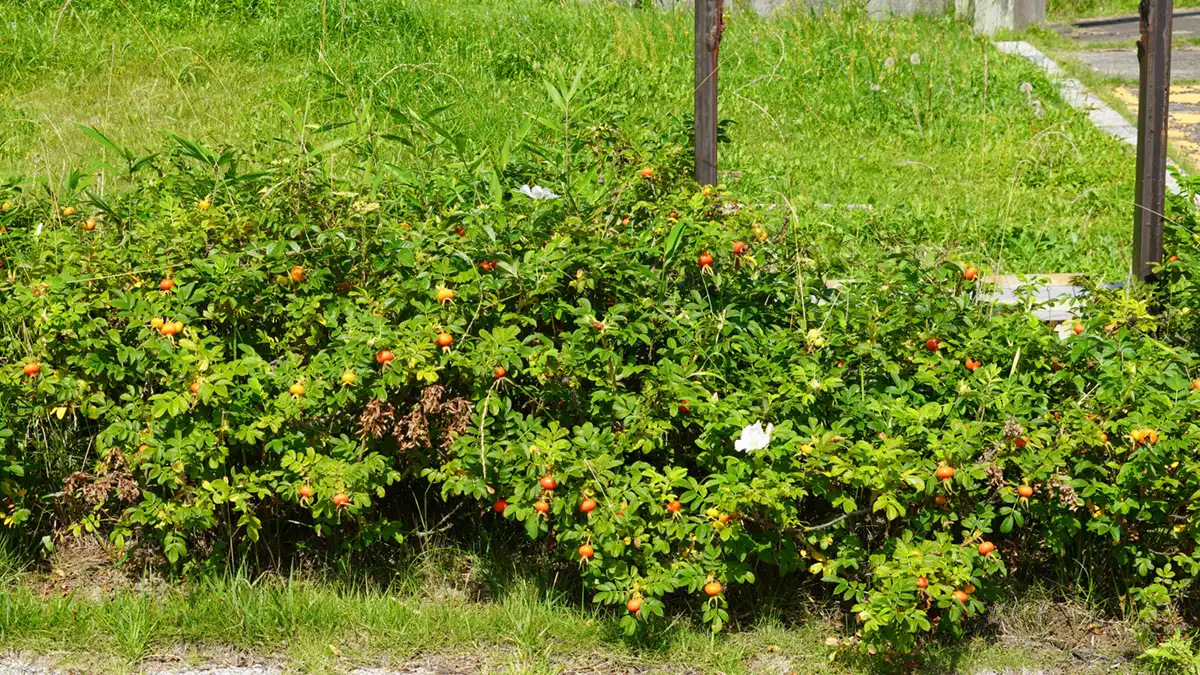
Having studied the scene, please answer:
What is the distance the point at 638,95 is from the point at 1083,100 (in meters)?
3.17

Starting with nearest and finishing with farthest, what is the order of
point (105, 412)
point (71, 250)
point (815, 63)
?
point (105, 412) < point (71, 250) < point (815, 63)

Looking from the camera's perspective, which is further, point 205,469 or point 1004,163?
point 1004,163

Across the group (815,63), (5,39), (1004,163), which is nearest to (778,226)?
(1004,163)

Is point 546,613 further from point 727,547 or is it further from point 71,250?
point 71,250

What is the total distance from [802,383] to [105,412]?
1.89 metres

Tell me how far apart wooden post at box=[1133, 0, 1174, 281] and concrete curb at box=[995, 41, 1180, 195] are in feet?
8.76

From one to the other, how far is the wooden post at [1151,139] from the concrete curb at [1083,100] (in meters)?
2.67

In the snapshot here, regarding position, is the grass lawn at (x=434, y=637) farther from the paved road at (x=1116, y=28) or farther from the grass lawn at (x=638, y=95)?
the paved road at (x=1116, y=28)

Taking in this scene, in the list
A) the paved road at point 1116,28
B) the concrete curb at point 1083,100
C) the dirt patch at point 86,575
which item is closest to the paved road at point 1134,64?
the paved road at point 1116,28

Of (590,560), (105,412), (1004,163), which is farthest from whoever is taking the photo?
(1004,163)

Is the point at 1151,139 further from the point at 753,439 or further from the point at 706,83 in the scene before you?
the point at 753,439

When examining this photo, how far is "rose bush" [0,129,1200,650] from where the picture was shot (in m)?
3.12

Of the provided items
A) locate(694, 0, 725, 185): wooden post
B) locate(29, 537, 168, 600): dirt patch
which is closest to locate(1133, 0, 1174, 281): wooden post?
locate(694, 0, 725, 185): wooden post

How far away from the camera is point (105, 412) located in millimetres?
3387
